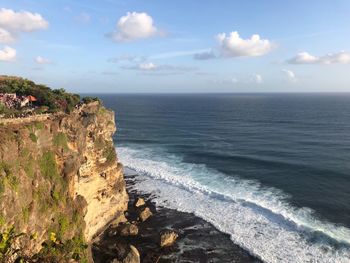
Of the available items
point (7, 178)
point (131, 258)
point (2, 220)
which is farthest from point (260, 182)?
point (2, 220)

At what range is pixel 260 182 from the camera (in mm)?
59188

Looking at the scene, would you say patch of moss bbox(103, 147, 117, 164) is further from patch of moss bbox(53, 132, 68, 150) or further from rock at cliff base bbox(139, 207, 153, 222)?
patch of moss bbox(53, 132, 68, 150)

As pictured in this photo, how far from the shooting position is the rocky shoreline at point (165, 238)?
37.6m

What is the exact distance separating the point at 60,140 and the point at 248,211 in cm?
2724

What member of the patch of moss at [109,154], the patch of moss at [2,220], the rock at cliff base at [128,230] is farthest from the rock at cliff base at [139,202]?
the patch of moss at [2,220]

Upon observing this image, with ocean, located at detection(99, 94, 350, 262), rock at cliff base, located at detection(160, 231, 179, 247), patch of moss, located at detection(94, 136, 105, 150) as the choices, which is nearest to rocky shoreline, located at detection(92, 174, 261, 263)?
rock at cliff base, located at detection(160, 231, 179, 247)

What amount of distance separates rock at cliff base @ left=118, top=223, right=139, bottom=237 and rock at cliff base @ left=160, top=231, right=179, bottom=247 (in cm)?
393

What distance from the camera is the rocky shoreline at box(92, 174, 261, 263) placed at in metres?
37.6

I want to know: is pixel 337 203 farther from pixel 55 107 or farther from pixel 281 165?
pixel 55 107

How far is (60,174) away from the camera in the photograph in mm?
33031

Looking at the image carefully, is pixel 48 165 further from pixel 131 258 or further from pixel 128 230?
pixel 128 230

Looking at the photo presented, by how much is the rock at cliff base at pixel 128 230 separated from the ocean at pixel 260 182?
9537 millimetres

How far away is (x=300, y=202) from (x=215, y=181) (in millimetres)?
15157

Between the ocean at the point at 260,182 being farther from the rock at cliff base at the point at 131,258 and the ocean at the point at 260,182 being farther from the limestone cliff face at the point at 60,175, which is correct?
the limestone cliff face at the point at 60,175
